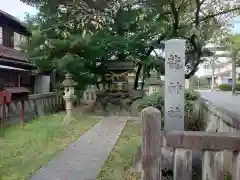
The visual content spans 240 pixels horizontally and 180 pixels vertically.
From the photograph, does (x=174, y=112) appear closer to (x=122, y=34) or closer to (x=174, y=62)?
(x=174, y=62)

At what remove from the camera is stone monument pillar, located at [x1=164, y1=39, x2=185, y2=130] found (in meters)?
4.24

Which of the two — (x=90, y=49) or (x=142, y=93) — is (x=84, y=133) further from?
(x=142, y=93)

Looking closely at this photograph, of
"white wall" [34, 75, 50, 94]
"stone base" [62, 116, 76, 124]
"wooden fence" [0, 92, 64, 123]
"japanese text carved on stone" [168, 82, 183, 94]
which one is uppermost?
"white wall" [34, 75, 50, 94]

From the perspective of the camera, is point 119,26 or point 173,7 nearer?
point 173,7

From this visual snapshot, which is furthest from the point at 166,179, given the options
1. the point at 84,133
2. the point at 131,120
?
the point at 131,120

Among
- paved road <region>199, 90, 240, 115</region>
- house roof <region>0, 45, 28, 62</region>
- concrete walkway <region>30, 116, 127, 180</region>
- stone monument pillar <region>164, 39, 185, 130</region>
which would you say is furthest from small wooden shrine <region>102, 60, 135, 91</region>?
stone monument pillar <region>164, 39, 185, 130</region>

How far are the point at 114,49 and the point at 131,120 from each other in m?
3.43

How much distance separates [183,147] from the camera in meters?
2.34

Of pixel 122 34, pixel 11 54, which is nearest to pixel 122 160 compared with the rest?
pixel 122 34

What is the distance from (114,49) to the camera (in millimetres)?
11734

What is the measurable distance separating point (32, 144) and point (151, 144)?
4532 millimetres

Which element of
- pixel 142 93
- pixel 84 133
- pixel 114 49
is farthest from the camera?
pixel 142 93

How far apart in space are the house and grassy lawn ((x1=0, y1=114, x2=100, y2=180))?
4.73 metres

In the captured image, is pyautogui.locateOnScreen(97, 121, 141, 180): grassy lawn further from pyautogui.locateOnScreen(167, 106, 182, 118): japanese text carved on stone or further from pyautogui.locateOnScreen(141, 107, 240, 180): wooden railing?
pyautogui.locateOnScreen(141, 107, 240, 180): wooden railing
